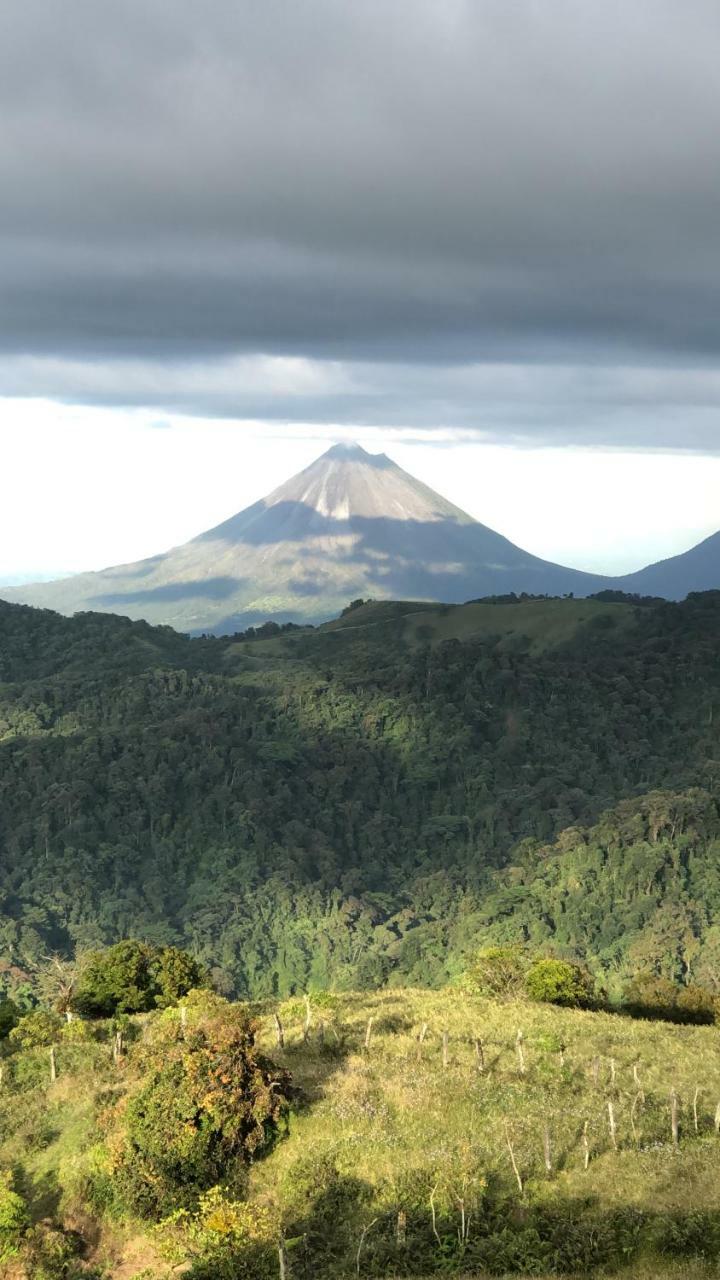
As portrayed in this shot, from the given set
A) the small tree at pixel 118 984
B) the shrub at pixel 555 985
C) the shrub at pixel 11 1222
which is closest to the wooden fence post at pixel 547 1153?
the shrub at pixel 11 1222

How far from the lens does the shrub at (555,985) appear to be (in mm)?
57156

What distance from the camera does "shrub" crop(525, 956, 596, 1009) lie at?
57156 mm

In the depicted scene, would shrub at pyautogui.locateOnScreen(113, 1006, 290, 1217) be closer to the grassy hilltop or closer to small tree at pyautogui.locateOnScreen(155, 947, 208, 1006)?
the grassy hilltop

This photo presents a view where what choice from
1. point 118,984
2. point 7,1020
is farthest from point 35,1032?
point 118,984

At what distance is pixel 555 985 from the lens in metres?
57.4

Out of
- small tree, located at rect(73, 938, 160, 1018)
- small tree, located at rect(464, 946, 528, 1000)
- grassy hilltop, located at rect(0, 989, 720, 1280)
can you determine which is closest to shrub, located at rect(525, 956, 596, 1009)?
small tree, located at rect(464, 946, 528, 1000)

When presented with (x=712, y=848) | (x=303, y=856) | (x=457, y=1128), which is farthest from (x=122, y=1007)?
(x=303, y=856)

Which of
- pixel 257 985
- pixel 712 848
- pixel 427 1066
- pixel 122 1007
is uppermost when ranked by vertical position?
pixel 427 1066

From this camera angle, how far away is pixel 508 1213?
30.1 meters

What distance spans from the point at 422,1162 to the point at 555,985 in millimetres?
25922

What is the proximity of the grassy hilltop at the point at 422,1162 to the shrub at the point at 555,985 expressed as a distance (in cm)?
1092

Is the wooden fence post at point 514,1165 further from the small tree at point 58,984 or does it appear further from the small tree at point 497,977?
the small tree at point 58,984

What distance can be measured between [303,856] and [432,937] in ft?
116

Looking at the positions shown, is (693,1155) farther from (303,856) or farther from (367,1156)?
(303,856)
